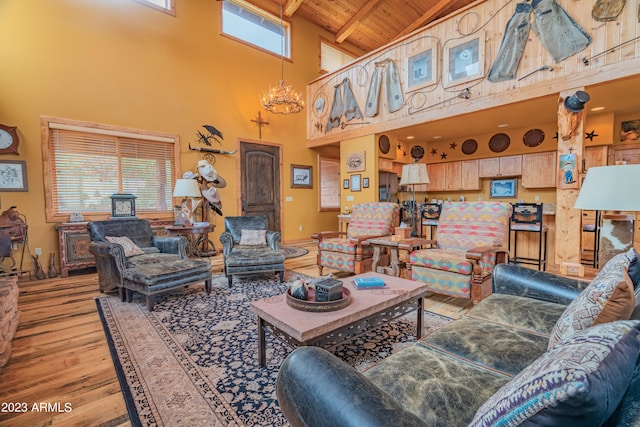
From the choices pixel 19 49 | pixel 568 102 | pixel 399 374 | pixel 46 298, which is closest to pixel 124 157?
pixel 19 49

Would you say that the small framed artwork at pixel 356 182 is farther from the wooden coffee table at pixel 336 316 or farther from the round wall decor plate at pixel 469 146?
the wooden coffee table at pixel 336 316

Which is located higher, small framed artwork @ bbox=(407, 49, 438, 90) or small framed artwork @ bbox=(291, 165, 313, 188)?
small framed artwork @ bbox=(407, 49, 438, 90)

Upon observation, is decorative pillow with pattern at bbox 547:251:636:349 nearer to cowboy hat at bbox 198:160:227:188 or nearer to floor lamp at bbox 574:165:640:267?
floor lamp at bbox 574:165:640:267

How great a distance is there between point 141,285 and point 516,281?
3.10 m

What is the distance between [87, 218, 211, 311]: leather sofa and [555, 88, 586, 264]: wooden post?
4.29 meters

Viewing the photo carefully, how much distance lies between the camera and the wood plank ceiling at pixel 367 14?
6.33 metres

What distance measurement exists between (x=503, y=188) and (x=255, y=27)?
252 inches

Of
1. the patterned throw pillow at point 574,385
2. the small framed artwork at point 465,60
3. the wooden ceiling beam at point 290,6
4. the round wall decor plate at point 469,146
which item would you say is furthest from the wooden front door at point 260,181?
the patterned throw pillow at point 574,385

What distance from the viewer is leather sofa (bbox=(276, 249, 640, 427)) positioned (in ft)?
1.58

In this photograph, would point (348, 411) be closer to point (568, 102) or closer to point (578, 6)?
point (568, 102)

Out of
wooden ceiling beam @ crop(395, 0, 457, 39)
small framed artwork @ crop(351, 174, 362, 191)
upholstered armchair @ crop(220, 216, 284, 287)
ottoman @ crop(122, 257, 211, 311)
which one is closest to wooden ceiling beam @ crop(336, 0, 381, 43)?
wooden ceiling beam @ crop(395, 0, 457, 39)

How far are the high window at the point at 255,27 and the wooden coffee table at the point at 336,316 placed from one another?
5.94 meters

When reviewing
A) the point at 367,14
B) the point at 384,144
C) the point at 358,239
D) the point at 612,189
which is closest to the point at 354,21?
the point at 367,14

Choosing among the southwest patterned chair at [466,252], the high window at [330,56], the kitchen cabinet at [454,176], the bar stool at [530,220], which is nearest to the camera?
the southwest patterned chair at [466,252]
